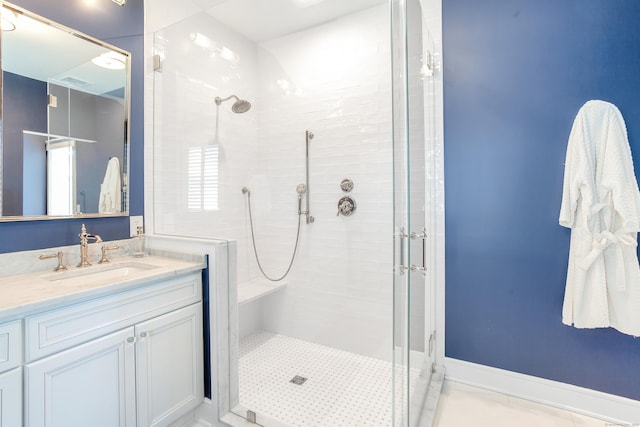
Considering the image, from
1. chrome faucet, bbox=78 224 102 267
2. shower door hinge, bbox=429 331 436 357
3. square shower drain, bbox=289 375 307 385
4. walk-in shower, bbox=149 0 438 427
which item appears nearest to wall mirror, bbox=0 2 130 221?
chrome faucet, bbox=78 224 102 267

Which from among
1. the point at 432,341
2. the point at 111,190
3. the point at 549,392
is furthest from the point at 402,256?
the point at 111,190

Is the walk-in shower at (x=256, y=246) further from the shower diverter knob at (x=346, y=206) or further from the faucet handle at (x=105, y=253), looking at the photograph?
the faucet handle at (x=105, y=253)

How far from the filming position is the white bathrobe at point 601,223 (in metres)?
1.57

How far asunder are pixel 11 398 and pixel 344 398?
5.18ft

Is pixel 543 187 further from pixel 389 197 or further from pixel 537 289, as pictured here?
pixel 389 197

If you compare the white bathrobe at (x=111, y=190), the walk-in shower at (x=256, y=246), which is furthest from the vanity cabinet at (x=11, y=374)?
the walk-in shower at (x=256, y=246)

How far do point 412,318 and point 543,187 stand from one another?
1.20 meters

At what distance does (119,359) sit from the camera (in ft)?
4.36

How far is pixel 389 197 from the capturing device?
7.28 ft

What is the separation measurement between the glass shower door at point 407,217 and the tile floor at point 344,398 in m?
0.30

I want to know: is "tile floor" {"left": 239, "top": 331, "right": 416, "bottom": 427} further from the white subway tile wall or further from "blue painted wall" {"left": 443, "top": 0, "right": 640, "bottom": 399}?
"blue painted wall" {"left": 443, "top": 0, "right": 640, "bottom": 399}

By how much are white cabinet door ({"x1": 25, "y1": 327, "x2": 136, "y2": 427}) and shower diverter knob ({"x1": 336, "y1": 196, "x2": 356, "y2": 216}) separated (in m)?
1.58

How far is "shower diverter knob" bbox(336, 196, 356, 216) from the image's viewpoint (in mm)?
2373

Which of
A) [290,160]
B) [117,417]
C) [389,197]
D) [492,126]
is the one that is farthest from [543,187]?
[117,417]
